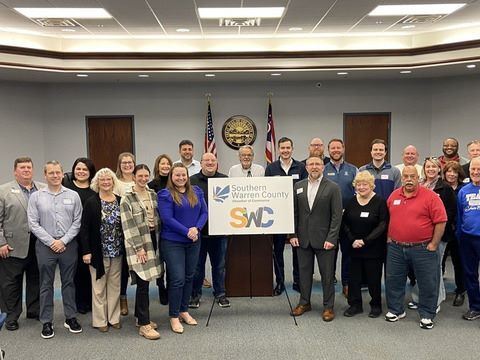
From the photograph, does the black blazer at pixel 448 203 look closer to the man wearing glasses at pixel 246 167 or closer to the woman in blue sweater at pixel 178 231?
the man wearing glasses at pixel 246 167

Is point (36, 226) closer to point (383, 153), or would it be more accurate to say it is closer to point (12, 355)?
point (12, 355)

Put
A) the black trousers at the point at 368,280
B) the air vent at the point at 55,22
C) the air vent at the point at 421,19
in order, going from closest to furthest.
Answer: the black trousers at the point at 368,280 < the air vent at the point at 55,22 < the air vent at the point at 421,19

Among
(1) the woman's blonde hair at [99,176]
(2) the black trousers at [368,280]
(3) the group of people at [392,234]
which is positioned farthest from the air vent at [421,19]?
(1) the woman's blonde hair at [99,176]

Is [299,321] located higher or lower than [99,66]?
lower

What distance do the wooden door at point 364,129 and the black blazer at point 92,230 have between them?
6070 mm

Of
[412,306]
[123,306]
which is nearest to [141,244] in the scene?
[123,306]

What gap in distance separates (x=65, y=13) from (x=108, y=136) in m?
3.36

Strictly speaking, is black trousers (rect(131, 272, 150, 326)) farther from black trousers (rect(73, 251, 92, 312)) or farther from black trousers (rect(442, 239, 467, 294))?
black trousers (rect(442, 239, 467, 294))

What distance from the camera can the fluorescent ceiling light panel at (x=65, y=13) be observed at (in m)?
5.43

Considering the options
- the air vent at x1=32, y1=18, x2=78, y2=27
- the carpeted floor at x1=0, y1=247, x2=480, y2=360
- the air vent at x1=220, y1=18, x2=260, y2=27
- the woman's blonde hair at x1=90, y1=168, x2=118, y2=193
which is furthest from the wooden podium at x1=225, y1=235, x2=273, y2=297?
the air vent at x1=32, y1=18, x2=78, y2=27

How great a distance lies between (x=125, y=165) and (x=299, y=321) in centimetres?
226

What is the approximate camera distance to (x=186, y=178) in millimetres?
3867

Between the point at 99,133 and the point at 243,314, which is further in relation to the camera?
the point at 99,133

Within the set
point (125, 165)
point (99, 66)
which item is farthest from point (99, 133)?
point (125, 165)
